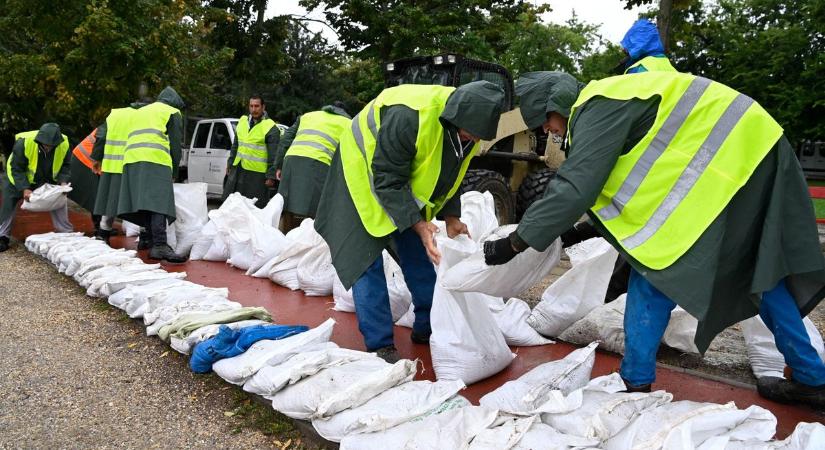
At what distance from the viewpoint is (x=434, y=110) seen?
2.59 meters

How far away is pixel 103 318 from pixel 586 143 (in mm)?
3109

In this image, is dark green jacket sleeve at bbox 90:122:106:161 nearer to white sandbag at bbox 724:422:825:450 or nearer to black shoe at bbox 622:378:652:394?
black shoe at bbox 622:378:652:394

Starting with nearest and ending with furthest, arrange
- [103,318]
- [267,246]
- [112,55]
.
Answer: [103,318]
[267,246]
[112,55]

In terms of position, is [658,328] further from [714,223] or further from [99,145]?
[99,145]

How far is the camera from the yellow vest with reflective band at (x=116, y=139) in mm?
5238

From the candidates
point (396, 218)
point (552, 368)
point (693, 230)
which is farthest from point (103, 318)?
point (693, 230)

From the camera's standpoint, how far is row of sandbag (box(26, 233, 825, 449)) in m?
1.75

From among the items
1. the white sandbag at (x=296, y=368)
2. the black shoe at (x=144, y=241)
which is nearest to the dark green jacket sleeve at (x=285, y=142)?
the black shoe at (x=144, y=241)

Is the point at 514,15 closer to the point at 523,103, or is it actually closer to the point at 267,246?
the point at 267,246

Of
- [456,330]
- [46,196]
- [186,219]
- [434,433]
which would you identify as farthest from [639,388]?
[46,196]

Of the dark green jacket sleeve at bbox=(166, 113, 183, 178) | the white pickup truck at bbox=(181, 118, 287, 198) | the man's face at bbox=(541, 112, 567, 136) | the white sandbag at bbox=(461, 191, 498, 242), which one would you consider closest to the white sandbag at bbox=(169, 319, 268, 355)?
the white sandbag at bbox=(461, 191, 498, 242)

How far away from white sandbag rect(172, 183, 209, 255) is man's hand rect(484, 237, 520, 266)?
369cm

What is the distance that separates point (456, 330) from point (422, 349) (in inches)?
23.9

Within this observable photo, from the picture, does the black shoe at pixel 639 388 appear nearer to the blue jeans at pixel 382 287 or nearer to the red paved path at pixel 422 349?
the red paved path at pixel 422 349
